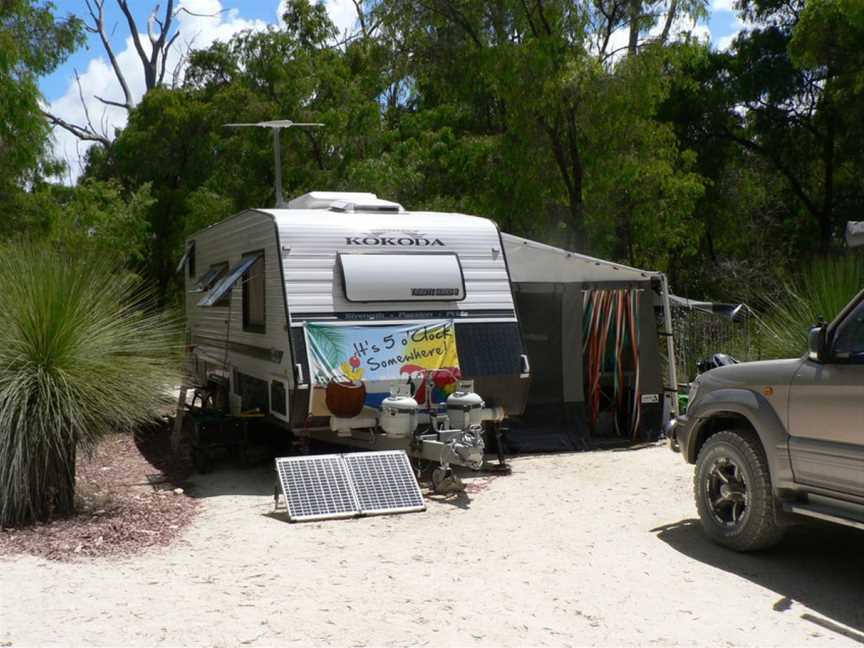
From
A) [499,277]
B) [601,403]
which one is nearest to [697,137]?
[601,403]

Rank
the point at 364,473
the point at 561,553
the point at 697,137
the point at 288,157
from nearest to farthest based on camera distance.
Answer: the point at 561,553, the point at 364,473, the point at 288,157, the point at 697,137

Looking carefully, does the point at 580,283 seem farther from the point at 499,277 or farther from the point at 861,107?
the point at 861,107

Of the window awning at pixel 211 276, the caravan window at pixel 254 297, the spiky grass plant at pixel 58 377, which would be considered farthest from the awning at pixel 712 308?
the spiky grass plant at pixel 58 377

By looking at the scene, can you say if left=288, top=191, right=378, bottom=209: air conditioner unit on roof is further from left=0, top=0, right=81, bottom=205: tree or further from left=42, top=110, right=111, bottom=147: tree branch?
left=42, top=110, right=111, bottom=147: tree branch

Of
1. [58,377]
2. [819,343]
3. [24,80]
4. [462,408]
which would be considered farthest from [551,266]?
[24,80]

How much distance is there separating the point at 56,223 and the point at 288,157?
5502 mm

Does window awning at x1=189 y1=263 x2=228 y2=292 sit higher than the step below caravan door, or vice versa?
window awning at x1=189 y1=263 x2=228 y2=292

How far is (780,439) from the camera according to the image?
5.90 metres

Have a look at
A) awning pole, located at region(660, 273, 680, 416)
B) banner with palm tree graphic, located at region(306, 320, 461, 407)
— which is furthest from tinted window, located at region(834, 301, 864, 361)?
awning pole, located at region(660, 273, 680, 416)

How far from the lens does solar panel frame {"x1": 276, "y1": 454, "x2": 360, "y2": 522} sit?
732 cm

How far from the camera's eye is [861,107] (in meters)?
19.5

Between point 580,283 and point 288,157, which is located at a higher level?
point 288,157

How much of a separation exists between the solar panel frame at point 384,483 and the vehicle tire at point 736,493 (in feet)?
7.25

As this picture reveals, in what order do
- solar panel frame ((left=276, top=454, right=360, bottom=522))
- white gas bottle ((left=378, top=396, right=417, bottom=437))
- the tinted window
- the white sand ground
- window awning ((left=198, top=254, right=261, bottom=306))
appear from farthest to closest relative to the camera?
window awning ((left=198, top=254, right=261, bottom=306)) → white gas bottle ((left=378, top=396, right=417, bottom=437)) → solar panel frame ((left=276, top=454, right=360, bottom=522)) → the tinted window → the white sand ground
